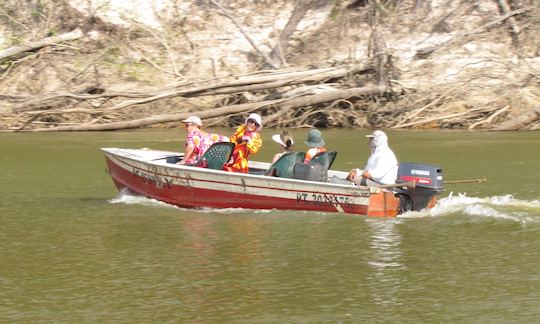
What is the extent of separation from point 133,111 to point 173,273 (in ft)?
58.4

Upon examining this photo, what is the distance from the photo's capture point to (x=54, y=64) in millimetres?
30562

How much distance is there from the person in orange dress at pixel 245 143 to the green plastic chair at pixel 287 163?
43cm

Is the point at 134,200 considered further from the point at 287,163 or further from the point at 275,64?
the point at 275,64

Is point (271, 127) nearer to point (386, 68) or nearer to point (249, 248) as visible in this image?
point (386, 68)

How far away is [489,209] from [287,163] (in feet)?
8.80

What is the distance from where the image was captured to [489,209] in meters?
13.9

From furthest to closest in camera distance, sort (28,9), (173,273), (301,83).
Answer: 1. (28,9)
2. (301,83)
3. (173,273)

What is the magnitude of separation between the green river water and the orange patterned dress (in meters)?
0.75

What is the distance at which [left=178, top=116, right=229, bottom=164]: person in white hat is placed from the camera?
15.5m

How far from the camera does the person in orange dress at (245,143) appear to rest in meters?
14.9

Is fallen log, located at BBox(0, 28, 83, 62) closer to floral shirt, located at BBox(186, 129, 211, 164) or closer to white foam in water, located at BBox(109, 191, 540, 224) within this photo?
floral shirt, located at BBox(186, 129, 211, 164)

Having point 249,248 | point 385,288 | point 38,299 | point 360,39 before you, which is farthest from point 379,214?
point 360,39

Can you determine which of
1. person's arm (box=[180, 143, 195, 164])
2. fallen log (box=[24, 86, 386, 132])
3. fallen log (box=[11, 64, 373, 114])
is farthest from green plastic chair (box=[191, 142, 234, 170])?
fallen log (box=[24, 86, 386, 132])

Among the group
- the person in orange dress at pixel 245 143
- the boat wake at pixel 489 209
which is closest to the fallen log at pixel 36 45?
the person in orange dress at pixel 245 143
